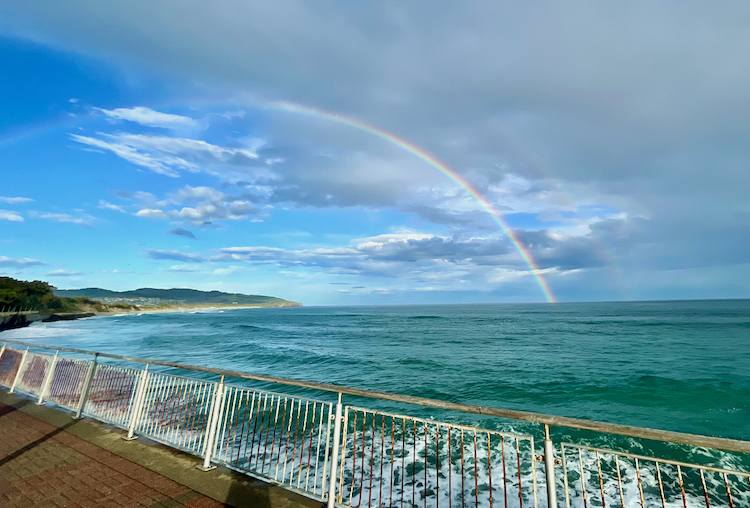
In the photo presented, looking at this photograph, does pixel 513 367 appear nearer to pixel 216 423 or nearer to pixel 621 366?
pixel 621 366

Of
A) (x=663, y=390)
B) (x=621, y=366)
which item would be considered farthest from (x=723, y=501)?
(x=621, y=366)

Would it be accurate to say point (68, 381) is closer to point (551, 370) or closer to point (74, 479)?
point (74, 479)

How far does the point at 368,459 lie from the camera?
9.00m

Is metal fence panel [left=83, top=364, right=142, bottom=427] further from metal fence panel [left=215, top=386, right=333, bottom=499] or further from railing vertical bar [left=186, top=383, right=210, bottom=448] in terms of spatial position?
metal fence panel [left=215, top=386, right=333, bottom=499]

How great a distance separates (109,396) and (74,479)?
2.78m

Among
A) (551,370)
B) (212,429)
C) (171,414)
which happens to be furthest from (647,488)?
(551,370)

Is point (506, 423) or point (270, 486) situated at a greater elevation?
point (270, 486)

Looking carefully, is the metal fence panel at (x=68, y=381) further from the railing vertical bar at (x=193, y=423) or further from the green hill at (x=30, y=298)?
the green hill at (x=30, y=298)

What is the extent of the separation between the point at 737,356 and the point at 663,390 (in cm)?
1665

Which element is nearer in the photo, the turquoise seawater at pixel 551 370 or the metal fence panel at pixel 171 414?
the metal fence panel at pixel 171 414

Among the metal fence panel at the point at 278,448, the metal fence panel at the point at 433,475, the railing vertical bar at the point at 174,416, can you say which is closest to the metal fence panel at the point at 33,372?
the railing vertical bar at the point at 174,416

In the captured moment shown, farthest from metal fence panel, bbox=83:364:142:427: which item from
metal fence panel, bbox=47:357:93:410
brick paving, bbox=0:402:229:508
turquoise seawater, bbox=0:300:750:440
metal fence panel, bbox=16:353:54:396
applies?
turquoise seawater, bbox=0:300:750:440

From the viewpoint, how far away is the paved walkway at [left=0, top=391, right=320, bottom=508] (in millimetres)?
4422

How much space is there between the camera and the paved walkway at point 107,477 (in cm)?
442
